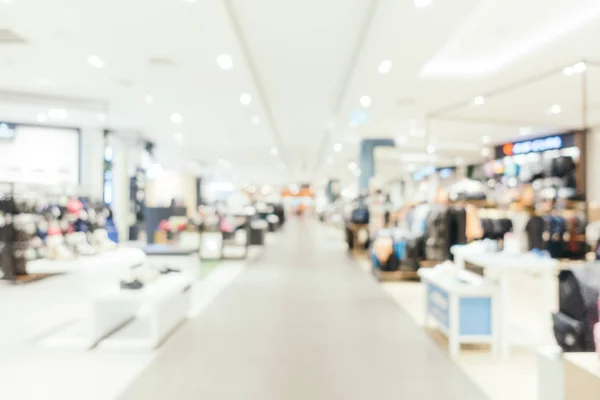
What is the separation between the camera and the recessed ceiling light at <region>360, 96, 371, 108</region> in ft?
31.4

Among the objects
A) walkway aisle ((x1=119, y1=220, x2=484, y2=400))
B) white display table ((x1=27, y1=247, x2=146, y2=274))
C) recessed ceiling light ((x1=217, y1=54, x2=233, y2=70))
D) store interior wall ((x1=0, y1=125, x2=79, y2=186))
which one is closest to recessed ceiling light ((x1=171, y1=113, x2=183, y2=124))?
store interior wall ((x1=0, y1=125, x2=79, y2=186))

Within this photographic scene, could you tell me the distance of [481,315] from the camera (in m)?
4.11

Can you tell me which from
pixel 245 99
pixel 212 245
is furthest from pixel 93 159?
pixel 245 99

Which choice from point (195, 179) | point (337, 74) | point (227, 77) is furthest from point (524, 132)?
point (195, 179)

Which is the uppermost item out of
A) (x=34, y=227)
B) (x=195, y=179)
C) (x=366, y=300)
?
(x=195, y=179)

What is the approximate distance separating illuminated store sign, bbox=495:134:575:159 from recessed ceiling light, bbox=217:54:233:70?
979 cm

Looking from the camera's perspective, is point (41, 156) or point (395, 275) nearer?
point (395, 275)

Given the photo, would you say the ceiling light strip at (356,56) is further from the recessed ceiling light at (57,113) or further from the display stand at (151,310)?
the recessed ceiling light at (57,113)

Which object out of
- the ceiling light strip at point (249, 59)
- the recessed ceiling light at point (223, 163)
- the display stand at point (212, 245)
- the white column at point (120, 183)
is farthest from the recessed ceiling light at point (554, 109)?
the recessed ceiling light at point (223, 163)

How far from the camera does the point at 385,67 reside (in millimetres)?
7449

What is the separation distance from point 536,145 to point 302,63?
9.31 m

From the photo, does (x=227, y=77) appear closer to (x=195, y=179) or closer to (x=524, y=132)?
(x=524, y=132)

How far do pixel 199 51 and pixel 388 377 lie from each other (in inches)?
198

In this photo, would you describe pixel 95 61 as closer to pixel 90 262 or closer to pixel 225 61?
pixel 225 61
